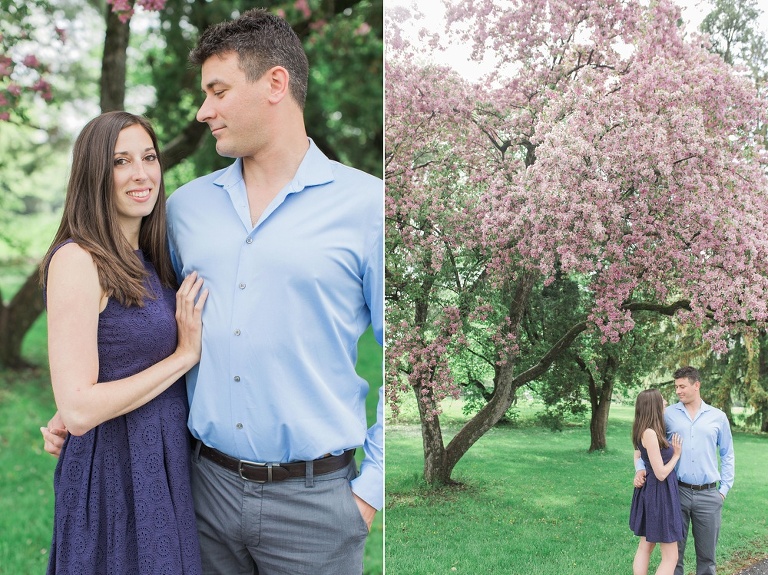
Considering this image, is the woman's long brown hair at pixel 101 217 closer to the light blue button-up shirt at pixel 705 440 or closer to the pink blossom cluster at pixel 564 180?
the pink blossom cluster at pixel 564 180

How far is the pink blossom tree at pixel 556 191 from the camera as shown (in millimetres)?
2336

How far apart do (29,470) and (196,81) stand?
3.84m

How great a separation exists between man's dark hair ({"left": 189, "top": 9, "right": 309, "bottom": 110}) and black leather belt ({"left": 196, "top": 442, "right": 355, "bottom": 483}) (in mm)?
920

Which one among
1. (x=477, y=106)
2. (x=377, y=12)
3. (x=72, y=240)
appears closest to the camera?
(x=72, y=240)

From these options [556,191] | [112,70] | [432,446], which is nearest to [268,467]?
[432,446]

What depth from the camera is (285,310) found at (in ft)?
6.14

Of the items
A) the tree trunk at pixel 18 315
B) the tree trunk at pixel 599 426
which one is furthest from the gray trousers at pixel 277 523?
the tree trunk at pixel 18 315

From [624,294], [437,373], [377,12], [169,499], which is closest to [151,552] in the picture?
[169,499]

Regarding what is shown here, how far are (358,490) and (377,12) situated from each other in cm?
→ 632

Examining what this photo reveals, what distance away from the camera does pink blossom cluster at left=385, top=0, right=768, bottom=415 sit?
234 cm

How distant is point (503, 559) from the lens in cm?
259

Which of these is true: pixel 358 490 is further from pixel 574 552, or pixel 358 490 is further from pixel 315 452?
pixel 574 552

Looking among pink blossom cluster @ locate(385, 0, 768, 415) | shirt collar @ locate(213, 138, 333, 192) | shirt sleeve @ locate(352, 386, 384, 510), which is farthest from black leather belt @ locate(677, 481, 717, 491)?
shirt collar @ locate(213, 138, 333, 192)

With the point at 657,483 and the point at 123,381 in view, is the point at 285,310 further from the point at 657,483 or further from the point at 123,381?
the point at 657,483
